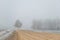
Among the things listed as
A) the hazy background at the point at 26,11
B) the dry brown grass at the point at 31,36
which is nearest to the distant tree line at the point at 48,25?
the hazy background at the point at 26,11

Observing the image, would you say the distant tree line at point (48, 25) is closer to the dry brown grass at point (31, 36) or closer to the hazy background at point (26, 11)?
the hazy background at point (26, 11)

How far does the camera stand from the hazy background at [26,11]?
128 centimetres

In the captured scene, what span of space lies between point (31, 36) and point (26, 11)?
42 cm

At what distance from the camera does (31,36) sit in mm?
989

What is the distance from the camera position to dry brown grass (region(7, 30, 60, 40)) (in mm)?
955

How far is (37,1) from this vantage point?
1.29 m

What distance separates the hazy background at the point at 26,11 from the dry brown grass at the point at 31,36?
0.82 ft

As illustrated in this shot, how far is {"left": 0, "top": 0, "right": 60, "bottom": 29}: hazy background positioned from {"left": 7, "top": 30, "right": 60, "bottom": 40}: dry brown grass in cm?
25

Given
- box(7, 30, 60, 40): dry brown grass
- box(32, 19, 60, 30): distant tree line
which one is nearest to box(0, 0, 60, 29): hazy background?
box(32, 19, 60, 30): distant tree line

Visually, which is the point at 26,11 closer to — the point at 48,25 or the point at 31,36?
the point at 48,25

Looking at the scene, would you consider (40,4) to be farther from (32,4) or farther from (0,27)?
(0,27)

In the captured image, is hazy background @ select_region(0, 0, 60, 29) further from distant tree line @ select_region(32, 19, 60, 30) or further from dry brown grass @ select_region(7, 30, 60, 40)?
dry brown grass @ select_region(7, 30, 60, 40)

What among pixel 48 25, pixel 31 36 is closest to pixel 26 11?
pixel 48 25

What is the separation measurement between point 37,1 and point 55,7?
0.74 feet
